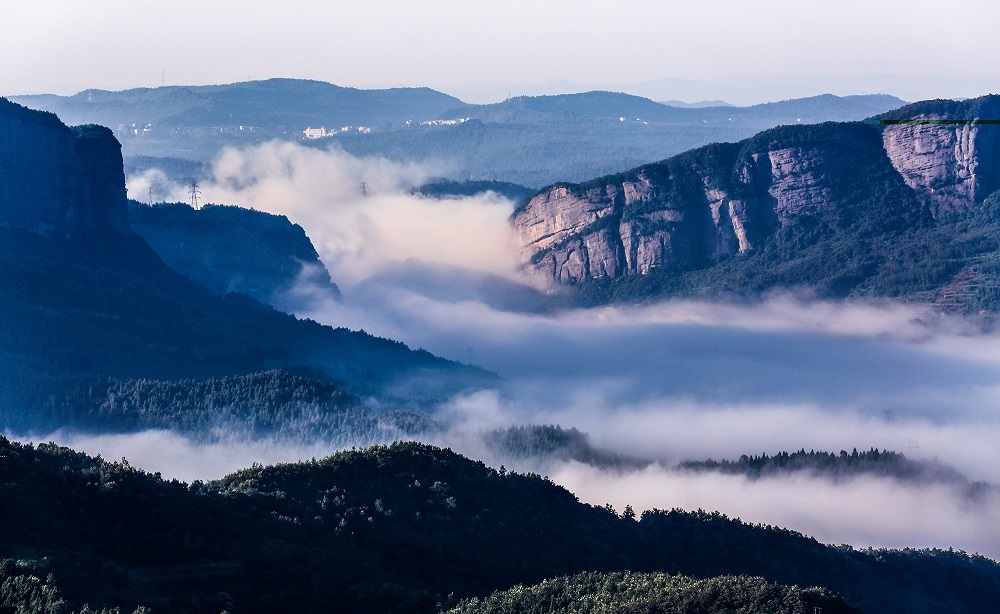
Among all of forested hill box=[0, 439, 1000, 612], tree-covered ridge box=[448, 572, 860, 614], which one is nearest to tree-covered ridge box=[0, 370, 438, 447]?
forested hill box=[0, 439, 1000, 612]

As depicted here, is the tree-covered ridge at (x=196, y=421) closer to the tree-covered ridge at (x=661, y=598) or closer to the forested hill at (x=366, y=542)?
the forested hill at (x=366, y=542)

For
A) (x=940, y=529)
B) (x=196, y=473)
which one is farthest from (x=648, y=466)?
(x=196, y=473)

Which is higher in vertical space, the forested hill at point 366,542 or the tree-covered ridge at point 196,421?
the forested hill at point 366,542

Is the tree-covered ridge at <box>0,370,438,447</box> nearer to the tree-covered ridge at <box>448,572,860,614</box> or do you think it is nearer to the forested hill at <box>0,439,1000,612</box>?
the forested hill at <box>0,439,1000,612</box>

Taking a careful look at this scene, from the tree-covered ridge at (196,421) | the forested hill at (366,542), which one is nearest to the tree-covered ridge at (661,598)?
the forested hill at (366,542)

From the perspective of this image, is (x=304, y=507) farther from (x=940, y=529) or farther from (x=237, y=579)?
(x=940, y=529)

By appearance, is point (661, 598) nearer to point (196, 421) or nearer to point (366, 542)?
point (366, 542)
